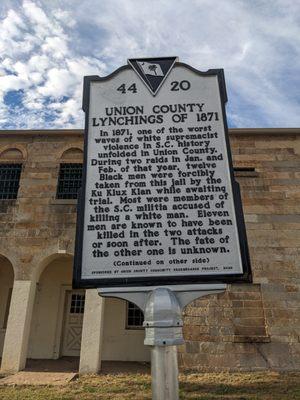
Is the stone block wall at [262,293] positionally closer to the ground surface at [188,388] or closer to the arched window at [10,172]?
the ground surface at [188,388]

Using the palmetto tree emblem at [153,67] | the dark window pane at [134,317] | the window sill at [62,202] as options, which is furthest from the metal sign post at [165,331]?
the dark window pane at [134,317]

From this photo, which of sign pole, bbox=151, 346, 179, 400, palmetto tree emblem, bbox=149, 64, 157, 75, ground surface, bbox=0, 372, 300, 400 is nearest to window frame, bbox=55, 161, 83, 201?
ground surface, bbox=0, 372, 300, 400

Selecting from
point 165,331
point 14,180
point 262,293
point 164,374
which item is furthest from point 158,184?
point 14,180

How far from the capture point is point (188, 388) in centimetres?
713

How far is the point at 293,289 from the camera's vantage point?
9.33 metres

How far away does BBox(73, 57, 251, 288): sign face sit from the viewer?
3.56 m

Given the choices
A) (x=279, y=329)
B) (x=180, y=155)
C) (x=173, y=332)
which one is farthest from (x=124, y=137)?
(x=279, y=329)

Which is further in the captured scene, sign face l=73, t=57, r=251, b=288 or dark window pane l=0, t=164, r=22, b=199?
A: dark window pane l=0, t=164, r=22, b=199

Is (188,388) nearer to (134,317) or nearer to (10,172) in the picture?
(134,317)

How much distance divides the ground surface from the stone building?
62 centimetres

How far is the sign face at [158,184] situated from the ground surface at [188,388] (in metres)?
4.22

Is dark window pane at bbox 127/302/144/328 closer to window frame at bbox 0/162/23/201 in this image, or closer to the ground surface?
the ground surface

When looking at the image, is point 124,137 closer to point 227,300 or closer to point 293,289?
point 227,300

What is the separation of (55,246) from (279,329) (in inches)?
Result: 260
